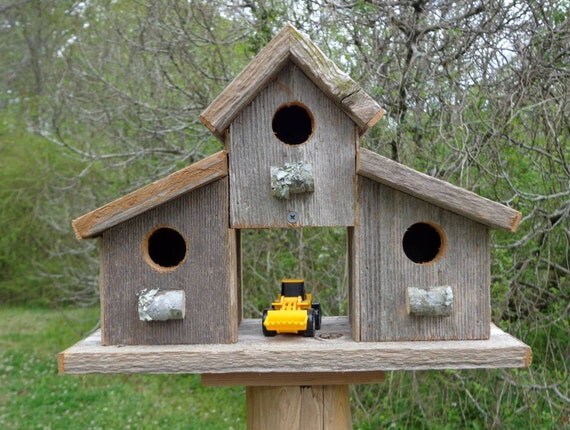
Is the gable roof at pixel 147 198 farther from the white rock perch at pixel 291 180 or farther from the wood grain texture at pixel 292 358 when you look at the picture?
the wood grain texture at pixel 292 358

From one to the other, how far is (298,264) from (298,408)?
2468 mm

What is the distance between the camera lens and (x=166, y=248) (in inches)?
106

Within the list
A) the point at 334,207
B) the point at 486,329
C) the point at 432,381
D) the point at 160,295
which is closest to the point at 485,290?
the point at 486,329

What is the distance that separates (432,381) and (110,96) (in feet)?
13.4

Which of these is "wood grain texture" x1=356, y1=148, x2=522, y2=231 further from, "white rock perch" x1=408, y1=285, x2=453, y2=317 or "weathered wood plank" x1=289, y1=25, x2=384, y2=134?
"white rock perch" x1=408, y1=285, x2=453, y2=317

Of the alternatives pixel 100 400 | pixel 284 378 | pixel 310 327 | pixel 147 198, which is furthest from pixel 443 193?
pixel 100 400

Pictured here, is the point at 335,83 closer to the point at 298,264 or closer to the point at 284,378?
the point at 284,378

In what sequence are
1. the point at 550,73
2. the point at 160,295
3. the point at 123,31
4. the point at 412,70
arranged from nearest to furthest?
the point at 160,295 → the point at 550,73 → the point at 412,70 → the point at 123,31

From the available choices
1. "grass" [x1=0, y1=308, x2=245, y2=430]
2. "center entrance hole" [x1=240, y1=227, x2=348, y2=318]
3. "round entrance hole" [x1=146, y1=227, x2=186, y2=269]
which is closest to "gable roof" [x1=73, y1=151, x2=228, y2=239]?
"round entrance hole" [x1=146, y1=227, x2=186, y2=269]

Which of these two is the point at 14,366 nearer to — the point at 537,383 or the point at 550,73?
the point at 537,383

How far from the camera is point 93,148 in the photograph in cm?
775

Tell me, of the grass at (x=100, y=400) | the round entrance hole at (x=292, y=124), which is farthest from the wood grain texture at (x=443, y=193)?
the grass at (x=100, y=400)

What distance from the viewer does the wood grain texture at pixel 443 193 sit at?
2.24 m

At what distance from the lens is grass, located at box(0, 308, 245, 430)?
586 cm
